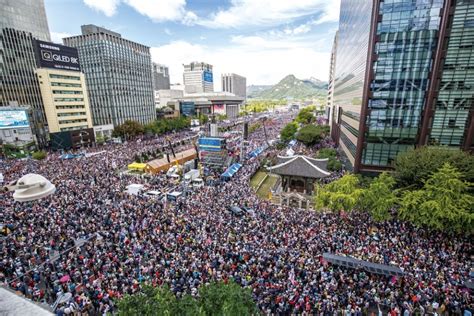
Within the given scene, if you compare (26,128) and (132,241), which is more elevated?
(26,128)

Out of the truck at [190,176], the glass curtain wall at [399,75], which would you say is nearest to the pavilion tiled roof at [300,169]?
the glass curtain wall at [399,75]

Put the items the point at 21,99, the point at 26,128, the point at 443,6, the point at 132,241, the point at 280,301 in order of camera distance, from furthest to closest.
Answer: the point at 21,99 < the point at 26,128 < the point at 443,6 < the point at 132,241 < the point at 280,301

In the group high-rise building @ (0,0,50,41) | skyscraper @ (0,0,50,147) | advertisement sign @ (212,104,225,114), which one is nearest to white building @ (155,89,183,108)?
advertisement sign @ (212,104,225,114)

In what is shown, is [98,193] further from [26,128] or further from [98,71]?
[98,71]

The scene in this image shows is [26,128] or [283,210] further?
[26,128]

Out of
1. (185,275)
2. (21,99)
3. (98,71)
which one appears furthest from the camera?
(98,71)

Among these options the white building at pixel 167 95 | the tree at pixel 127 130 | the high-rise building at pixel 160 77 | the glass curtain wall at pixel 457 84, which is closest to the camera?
the glass curtain wall at pixel 457 84

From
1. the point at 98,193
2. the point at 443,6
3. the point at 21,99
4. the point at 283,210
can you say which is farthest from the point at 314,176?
the point at 21,99

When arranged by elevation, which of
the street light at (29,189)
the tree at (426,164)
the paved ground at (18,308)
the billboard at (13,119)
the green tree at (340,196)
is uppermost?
the paved ground at (18,308)

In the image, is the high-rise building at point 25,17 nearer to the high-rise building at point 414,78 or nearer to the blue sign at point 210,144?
the blue sign at point 210,144
